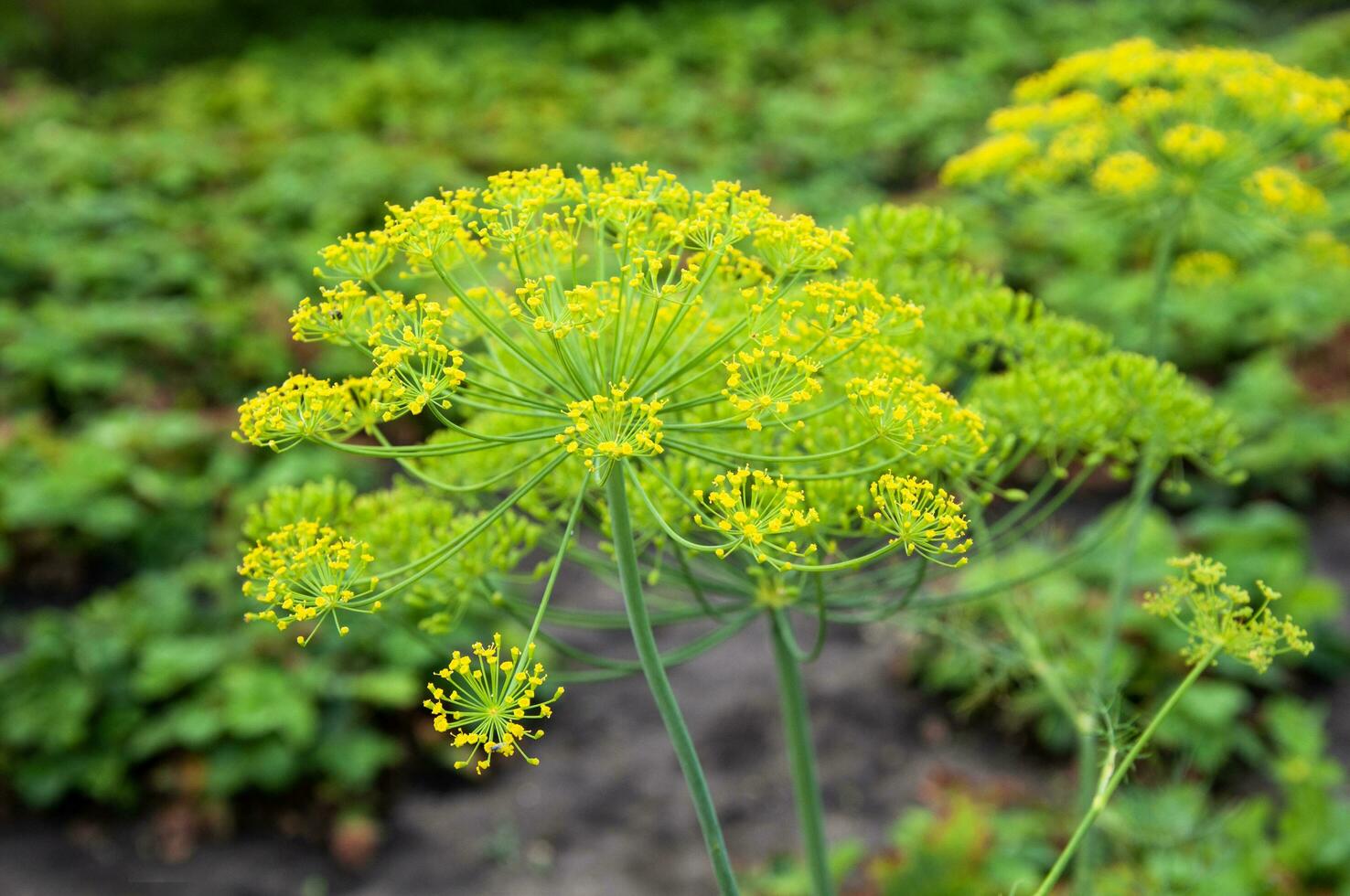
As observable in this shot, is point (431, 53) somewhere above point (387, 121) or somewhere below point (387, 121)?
above

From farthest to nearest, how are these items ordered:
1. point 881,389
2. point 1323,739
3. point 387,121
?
point 387,121, point 1323,739, point 881,389

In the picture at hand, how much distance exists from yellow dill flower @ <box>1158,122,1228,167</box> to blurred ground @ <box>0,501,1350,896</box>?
4.02m

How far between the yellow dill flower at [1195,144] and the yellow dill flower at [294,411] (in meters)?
2.51

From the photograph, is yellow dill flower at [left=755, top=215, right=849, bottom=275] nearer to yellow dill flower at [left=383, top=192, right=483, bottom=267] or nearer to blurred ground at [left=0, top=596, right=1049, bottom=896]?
yellow dill flower at [left=383, top=192, right=483, bottom=267]

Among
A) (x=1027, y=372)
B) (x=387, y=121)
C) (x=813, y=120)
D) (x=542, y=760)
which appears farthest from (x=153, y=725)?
(x=813, y=120)

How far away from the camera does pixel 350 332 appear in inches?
70.5

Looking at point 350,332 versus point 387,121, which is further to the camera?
point 387,121

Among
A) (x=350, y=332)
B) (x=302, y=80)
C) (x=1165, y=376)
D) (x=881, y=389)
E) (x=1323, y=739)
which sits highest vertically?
(x=302, y=80)

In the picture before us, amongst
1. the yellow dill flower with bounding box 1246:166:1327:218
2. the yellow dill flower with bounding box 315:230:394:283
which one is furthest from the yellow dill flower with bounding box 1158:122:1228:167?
the yellow dill flower with bounding box 315:230:394:283

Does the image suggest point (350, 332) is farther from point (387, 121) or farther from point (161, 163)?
point (387, 121)

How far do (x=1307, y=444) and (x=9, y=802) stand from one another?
9110 millimetres

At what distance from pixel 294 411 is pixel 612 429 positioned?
20.9 inches

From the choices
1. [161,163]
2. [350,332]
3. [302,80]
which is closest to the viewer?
[350,332]

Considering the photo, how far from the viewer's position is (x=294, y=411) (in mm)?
1715
